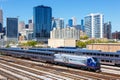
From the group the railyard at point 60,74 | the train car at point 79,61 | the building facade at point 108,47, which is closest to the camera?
the railyard at point 60,74

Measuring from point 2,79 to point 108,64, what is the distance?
98.1 ft

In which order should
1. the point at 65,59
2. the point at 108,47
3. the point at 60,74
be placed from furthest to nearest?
the point at 108,47 < the point at 65,59 < the point at 60,74

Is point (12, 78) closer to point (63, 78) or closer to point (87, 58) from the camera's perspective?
point (63, 78)

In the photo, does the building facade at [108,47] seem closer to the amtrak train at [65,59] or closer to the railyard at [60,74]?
the amtrak train at [65,59]

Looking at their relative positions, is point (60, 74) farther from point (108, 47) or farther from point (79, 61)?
point (108, 47)

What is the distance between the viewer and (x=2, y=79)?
4747cm

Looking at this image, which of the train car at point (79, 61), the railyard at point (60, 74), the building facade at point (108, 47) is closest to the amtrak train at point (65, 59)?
the train car at point (79, 61)

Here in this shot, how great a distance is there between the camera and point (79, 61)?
2350 inches

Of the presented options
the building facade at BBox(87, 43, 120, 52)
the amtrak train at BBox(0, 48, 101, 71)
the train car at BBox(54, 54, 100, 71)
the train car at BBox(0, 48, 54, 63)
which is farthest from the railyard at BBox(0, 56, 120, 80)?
the building facade at BBox(87, 43, 120, 52)

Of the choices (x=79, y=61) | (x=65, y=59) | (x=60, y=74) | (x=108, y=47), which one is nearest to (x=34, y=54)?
(x=108, y=47)

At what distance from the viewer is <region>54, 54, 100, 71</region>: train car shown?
Answer: 5519cm

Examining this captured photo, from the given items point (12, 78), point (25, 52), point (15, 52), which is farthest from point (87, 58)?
point (15, 52)

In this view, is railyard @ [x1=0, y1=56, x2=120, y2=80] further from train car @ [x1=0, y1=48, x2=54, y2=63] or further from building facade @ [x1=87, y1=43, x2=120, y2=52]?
building facade @ [x1=87, y1=43, x2=120, y2=52]

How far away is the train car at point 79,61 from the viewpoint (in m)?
55.2
